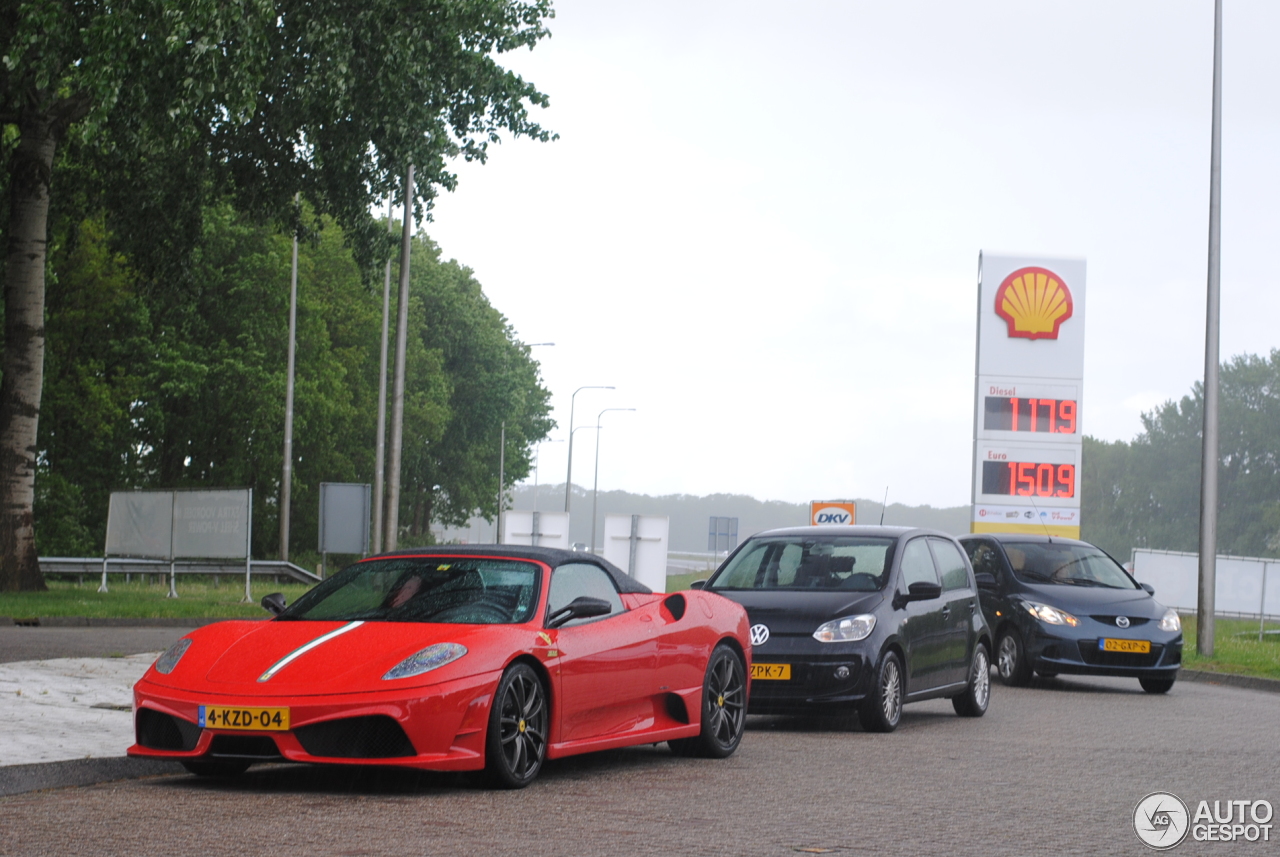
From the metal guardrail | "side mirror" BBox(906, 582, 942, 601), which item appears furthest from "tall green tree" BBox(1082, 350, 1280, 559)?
"side mirror" BBox(906, 582, 942, 601)

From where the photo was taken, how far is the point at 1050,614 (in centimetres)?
1748

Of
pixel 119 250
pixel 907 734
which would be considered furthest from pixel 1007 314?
pixel 907 734

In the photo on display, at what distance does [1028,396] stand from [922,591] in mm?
23889

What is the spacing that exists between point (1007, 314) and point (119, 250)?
19.1m

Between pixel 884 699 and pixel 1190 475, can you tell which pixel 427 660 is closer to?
pixel 884 699

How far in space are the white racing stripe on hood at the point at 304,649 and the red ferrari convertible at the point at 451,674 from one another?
0.03ft

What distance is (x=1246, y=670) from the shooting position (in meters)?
20.8

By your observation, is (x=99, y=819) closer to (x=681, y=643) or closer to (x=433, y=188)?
(x=681, y=643)

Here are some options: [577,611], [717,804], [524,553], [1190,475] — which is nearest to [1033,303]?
[524,553]

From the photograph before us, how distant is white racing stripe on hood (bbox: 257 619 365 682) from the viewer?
793 cm

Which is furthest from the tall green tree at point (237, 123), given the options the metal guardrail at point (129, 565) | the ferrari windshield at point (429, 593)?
the ferrari windshield at point (429, 593)

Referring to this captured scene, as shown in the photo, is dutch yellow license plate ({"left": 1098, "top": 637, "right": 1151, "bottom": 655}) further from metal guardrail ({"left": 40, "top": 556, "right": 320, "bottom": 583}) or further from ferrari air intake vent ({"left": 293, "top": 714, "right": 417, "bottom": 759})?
metal guardrail ({"left": 40, "top": 556, "right": 320, "bottom": 583})

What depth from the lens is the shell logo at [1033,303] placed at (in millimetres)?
35844

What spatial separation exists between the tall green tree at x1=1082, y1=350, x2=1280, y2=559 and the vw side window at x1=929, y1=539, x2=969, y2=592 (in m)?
101
